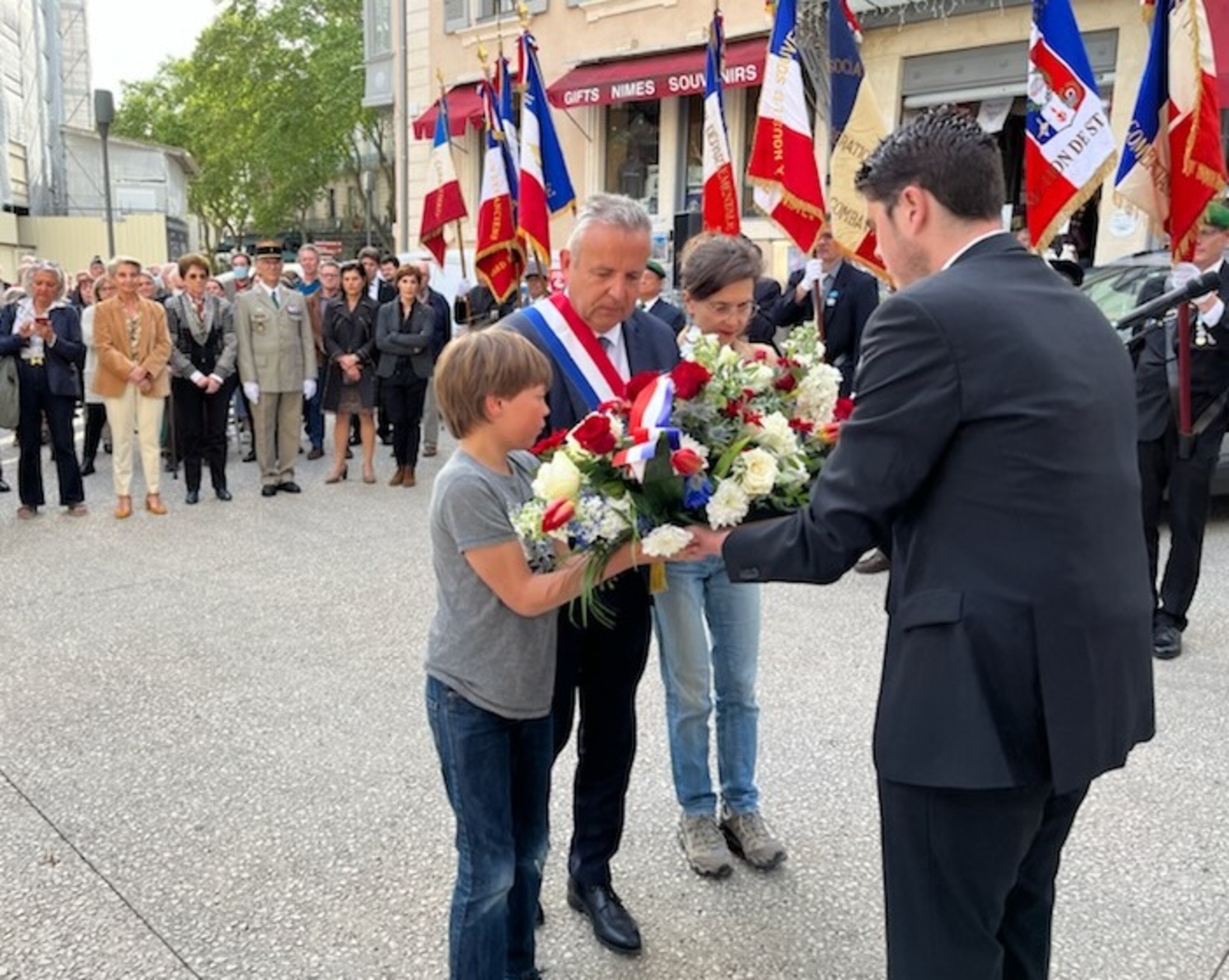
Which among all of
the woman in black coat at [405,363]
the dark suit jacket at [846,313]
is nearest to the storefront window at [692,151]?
the woman in black coat at [405,363]

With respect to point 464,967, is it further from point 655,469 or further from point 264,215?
point 264,215

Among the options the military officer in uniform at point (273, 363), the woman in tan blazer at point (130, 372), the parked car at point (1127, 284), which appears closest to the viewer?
the parked car at point (1127, 284)

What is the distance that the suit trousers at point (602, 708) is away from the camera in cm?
277

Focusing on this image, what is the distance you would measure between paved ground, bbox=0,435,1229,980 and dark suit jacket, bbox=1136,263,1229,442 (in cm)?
118

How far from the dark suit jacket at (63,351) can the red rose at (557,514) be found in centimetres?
718

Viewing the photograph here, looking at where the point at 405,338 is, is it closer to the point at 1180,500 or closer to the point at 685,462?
the point at 1180,500

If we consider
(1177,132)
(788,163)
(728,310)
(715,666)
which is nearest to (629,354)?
(728,310)

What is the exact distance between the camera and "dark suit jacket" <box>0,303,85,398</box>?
7836 millimetres

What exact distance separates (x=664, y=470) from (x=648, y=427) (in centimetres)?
10

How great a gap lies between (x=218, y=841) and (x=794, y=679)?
259cm

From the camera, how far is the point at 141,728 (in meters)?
4.30

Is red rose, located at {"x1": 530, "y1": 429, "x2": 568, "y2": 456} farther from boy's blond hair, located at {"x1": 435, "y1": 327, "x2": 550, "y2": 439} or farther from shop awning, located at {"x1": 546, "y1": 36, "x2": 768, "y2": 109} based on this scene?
shop awning, located at {"x1": 546, "y1": 36, "x2": 768, "y2": 109}

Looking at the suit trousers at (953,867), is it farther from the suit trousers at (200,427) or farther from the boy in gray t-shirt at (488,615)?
the suit trousers at (200,427)

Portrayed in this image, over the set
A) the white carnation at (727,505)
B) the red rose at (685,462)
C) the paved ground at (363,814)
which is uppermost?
the red rose at (685,462)
